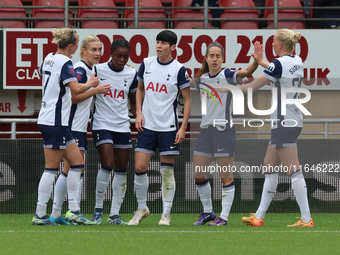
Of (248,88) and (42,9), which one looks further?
(42,9)

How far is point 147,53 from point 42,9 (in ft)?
7.30

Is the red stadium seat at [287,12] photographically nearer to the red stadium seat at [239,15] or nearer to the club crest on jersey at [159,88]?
the red stadium seat at [239,15]

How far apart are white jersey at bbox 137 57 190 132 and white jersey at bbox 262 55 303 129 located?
80 cm

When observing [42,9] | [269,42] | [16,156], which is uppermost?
[42,9]

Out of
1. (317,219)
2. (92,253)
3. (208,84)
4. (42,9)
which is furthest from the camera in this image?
(42,9)

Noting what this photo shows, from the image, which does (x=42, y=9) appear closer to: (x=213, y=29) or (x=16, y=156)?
(x=213, y=29)

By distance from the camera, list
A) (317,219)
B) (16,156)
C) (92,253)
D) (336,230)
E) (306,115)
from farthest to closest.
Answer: (306,115) → (16,156) → (317,219) → (336,230) → (92,253)

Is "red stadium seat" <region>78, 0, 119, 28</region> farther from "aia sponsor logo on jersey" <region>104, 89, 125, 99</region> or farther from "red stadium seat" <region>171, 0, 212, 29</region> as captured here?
"aia sponsor logo on jersey" <region>104, 89, 125, 99</region>

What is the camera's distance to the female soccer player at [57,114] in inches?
185

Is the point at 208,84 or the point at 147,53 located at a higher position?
the point at 147,53

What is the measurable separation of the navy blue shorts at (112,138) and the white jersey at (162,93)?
0.97 feet

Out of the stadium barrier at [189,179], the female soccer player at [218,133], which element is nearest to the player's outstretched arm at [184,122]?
the female soccer player at [218,133]

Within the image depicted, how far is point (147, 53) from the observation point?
30.6 ft

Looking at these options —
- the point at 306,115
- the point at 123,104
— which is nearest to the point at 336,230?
the point at 123,104
